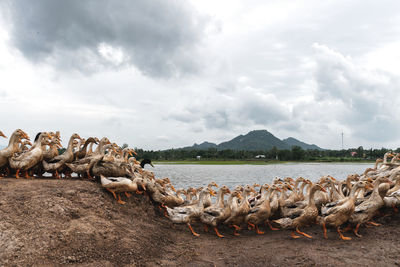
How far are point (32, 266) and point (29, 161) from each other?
430 cm

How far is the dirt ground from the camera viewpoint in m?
5.77

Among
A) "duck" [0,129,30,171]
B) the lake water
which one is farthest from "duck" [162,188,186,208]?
the lake water

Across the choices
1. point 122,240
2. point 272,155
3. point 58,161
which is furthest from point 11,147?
point 272,155

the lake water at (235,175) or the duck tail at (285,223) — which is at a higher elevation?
the duck tail at (285,223)

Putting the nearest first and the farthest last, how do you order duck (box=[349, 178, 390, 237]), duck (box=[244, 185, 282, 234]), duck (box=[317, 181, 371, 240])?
duck (box=[317, 181, 371, 240]) < duck (box=[349, 178, 390, 237]) < duck (box=[244, 185, 282, 234])

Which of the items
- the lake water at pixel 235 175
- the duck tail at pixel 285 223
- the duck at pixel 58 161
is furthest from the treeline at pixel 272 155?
the duck tail at pixel 285 223

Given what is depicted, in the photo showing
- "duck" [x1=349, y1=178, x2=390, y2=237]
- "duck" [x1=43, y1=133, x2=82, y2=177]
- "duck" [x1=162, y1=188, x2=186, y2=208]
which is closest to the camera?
"duck" [x1=349, y1=178, x2=390, y2=237]

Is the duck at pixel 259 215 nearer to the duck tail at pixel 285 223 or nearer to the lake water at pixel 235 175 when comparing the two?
the duck tail at pixel 285 223

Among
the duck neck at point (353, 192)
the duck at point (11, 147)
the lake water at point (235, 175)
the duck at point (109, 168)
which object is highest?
the duck at point (11, 147)

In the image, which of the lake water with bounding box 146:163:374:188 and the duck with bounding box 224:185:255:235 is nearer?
the duck with bounding box 224:185:255:235

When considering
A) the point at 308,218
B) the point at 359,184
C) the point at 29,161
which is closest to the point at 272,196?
the point at 308,218

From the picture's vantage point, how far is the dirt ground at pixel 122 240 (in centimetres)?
577

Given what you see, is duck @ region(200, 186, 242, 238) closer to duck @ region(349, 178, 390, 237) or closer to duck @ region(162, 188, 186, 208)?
duck @ region(162, 188, 186, 208)

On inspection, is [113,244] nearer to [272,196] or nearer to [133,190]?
[133,190]
